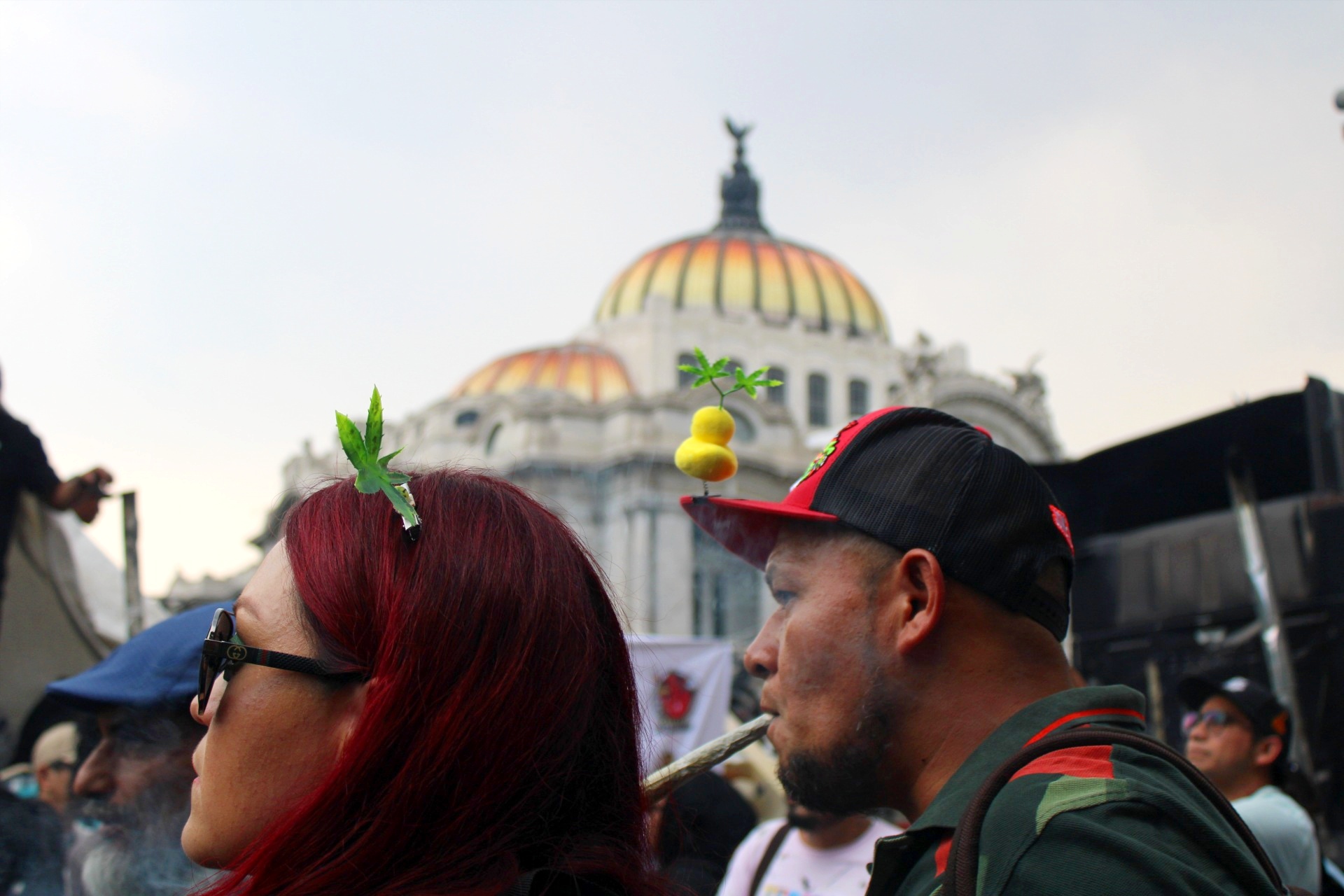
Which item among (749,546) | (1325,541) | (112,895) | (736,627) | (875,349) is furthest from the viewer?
(875,349)

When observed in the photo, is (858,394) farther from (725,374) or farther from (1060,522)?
(1060,522)

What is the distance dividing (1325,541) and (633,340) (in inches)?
1163

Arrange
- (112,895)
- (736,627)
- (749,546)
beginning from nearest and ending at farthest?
(749,546), (112,895), (736,627)

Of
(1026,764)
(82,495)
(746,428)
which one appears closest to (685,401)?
(746,428)

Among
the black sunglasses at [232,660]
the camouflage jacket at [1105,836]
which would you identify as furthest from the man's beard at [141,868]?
the camouflage jacket at [1105,836]

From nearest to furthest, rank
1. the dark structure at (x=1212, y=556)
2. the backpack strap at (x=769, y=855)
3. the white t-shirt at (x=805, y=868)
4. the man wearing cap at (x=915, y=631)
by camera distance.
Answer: the man wearing cap at (x=915, y=631) < the white t-shirt at (x=805, y=868) < the backpack strap at (x=769, y=855) < the dark structure at (x=1212, y=556)

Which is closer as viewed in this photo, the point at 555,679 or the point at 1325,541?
the point at 555,679

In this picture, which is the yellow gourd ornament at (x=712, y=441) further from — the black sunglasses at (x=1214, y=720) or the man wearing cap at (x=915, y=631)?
the black sunglasses at (x=1214, y=720)

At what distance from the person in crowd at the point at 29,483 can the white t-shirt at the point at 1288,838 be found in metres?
5.33

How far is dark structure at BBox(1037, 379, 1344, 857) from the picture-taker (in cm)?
774

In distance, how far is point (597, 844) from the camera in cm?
Answer: 147

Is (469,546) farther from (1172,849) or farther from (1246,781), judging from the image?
(1246,781)

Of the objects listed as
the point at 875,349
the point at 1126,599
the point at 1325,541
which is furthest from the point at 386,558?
the point at 875,349

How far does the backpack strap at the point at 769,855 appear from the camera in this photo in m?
3.81
